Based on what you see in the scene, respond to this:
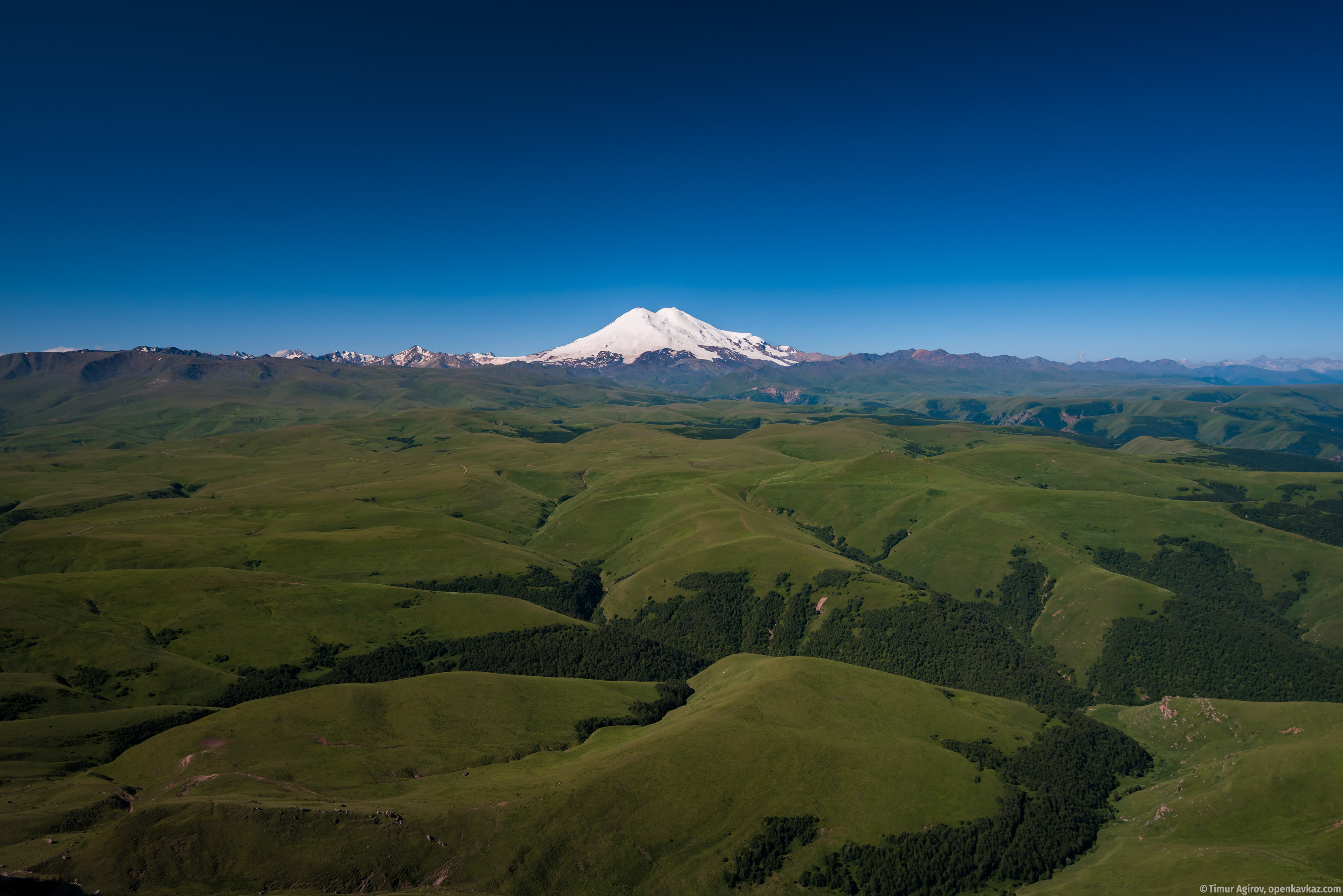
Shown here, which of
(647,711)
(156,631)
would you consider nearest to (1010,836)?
(647,711)

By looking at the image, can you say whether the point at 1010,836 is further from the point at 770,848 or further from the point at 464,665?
the point at 464,665

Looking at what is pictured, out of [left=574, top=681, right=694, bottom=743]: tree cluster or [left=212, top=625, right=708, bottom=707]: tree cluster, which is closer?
[left=574, top=681, right=694, bottom=743]: tree cluster

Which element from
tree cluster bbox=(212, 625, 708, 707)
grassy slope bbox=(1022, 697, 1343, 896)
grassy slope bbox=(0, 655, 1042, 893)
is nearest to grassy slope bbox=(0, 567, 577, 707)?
tree cluster bbox=(212, 625, 708, 707)

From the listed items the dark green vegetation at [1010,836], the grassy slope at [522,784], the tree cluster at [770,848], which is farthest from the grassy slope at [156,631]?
the dark green vegetation at [1010,836]

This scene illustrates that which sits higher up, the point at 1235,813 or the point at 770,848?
the point at 1235,813

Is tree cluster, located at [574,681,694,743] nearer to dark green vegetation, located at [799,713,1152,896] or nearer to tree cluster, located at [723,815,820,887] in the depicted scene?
tree cluster, located at [723,815,820,887]
